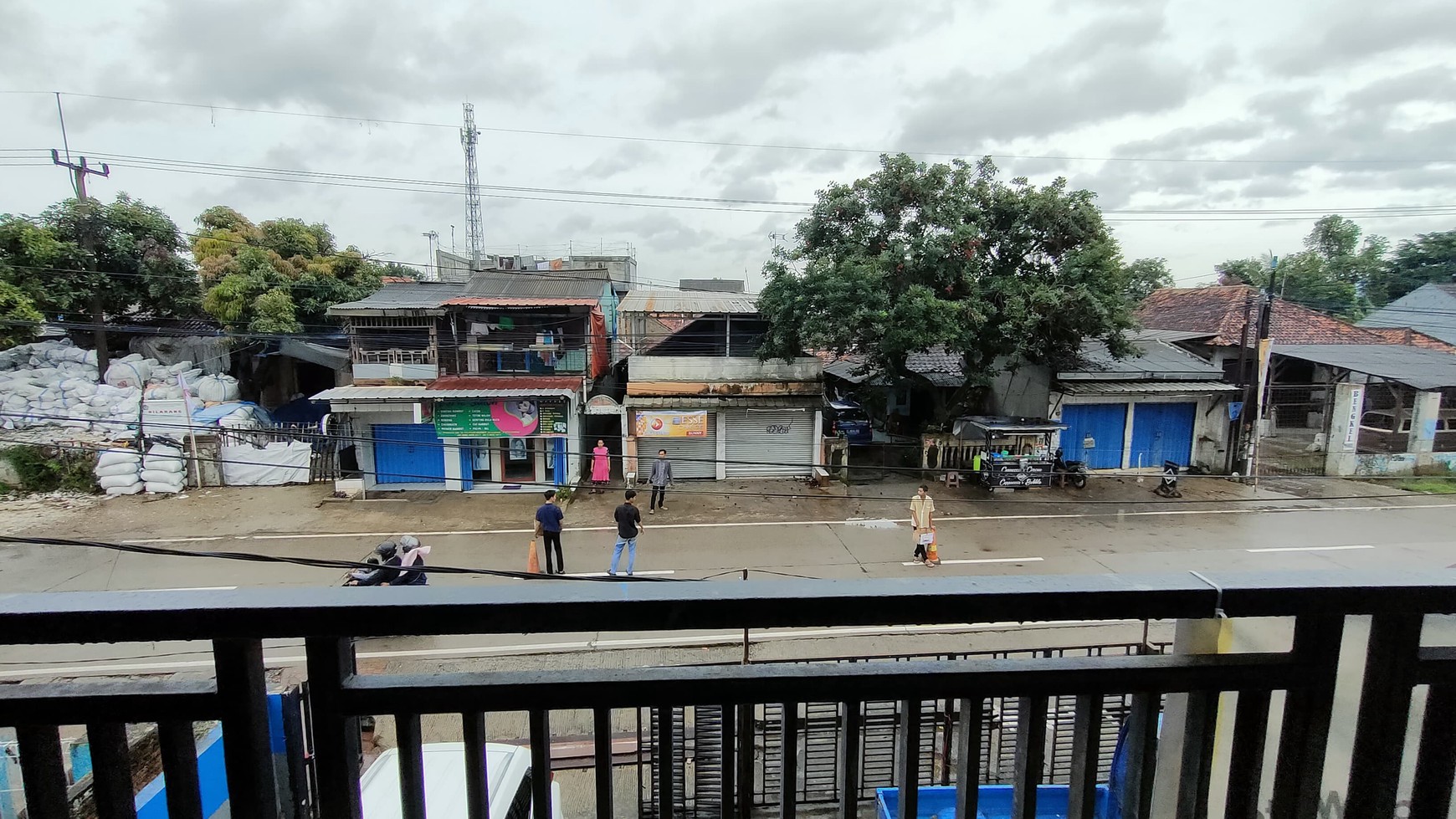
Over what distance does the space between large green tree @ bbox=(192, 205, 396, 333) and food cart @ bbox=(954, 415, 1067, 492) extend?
640 inches

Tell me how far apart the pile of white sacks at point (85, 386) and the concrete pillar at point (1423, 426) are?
90.8 feet

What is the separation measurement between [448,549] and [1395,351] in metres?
24.2

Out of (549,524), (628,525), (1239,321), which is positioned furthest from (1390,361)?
(549,524)

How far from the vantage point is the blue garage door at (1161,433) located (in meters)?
16.0

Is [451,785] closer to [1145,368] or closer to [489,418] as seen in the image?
[489,418]

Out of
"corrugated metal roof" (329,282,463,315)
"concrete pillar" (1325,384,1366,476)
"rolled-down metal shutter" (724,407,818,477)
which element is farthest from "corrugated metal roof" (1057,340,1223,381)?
"corrugated metal roof" (329,282,463,315)

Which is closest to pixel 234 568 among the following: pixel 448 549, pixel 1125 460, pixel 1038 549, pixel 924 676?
pixel 448 549

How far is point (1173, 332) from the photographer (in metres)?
19.4

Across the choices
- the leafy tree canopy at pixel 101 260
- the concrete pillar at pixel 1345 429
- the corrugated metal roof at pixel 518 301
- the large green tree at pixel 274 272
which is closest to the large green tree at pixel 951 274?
the corrugated metal roof at pixel 518 301

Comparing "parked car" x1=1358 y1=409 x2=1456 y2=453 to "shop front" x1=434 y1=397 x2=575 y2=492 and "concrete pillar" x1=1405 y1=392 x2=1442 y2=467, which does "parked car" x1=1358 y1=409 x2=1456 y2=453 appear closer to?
"concrete pillar" x1=1405 y1=392 x2=1442 y2=467

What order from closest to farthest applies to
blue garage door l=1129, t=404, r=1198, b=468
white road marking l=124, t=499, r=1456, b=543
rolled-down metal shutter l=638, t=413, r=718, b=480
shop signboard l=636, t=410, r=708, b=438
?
white road marking l=124, t=499, r=1456, b=543
shop signboard l=636, t=410, r=708, b=438
rolled-down metal shutter l=638, t=413, r=718, b=480
blue garage door l=1129, t=404, r=1198, b=468

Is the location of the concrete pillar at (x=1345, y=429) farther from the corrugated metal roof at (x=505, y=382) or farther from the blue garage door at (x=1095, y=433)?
the corrugated metal roof at (x=505, y=382)

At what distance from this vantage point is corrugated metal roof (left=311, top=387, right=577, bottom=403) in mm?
13625

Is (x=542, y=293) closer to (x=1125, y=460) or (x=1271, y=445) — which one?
(x=1125, y=460)
